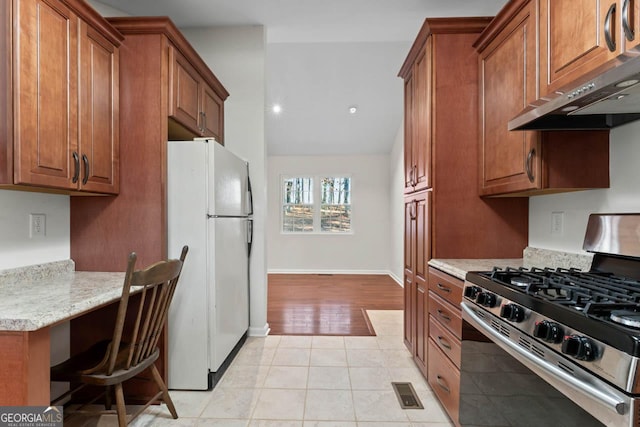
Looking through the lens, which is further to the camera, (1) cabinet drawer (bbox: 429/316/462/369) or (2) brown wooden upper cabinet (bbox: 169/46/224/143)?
(2) brown wooden upper cabinet (bbox: 169/46/224/143)

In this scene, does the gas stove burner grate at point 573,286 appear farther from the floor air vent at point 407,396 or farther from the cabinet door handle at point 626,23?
the floor air vent at point 407,396

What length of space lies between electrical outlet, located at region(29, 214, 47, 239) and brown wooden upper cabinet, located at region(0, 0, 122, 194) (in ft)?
1.13

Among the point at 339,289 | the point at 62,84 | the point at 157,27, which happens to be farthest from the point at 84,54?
the point at 339,289

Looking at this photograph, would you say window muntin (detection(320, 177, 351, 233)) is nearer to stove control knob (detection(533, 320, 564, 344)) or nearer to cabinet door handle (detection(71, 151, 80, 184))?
cabinet door handle (detection(71, 151, 80, 184))

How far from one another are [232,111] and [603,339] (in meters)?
3.21

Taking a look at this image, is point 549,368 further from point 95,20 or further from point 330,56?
point 330,56

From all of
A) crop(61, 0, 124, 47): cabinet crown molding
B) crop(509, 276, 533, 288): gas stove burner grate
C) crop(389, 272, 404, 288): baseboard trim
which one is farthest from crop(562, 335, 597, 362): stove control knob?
crop(389, 272, 404, 288): baseboard trim

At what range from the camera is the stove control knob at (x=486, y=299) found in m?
1.35

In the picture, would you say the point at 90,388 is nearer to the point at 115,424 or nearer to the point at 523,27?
the point at 115,424

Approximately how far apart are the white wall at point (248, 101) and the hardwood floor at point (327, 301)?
1.79 feet

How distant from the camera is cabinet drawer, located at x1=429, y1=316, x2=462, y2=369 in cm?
172

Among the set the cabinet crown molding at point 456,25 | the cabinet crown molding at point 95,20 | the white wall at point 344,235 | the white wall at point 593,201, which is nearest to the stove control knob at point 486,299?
the white wall at point 593,201

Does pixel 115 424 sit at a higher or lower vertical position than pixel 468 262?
lower

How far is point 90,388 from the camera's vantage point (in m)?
2.07
